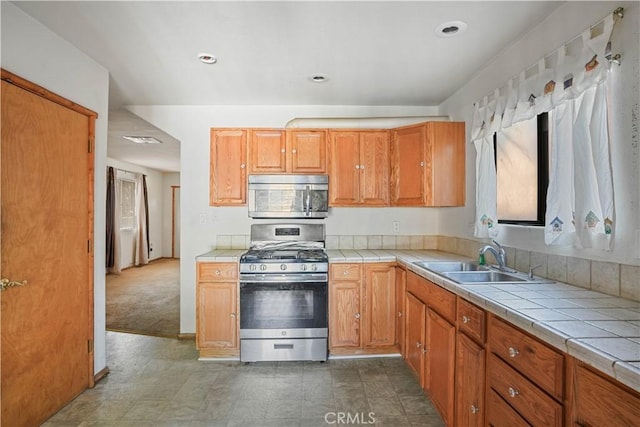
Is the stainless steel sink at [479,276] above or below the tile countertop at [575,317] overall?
below

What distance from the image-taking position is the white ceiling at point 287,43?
172 centimetres

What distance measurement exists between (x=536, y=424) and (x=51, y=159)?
9.22 ft

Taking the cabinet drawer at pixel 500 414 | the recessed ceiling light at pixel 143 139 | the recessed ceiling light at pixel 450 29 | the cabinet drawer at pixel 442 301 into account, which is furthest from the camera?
the recessed ceiling light at pixel 143 139

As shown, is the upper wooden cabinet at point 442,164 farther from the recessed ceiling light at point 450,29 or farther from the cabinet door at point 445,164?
the recessed ceiling light at point 450,29

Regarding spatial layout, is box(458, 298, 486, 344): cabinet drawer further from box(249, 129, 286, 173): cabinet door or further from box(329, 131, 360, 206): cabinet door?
box(249, 129, 286, 173): cabinet door

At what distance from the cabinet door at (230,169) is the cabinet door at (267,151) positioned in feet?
0.26

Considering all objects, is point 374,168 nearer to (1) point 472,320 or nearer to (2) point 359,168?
(2) point 359,168

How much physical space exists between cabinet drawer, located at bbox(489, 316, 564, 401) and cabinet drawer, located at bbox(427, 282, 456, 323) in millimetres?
359

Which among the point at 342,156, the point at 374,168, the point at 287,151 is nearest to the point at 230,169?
the point at 287,151

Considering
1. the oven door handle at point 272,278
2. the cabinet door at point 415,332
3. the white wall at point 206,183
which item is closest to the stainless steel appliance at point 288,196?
the white wall at point 206,183

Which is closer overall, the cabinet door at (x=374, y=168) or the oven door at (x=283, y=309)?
the oven door at (x=283, y=309)

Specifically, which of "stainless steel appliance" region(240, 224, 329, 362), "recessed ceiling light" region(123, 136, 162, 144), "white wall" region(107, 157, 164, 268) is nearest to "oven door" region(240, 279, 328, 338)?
"stainless steel appliance" region(240, 224, 329, 362)

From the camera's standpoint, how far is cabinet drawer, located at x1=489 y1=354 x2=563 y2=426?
1.03m

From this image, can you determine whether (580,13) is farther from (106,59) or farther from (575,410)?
(106,59)
